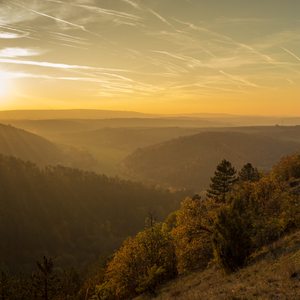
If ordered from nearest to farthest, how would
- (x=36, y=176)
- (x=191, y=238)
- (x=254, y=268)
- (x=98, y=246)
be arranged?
(x=254, y=268)
(x=191, y=238)
(x=98, y=246)
(x=36, y=176)

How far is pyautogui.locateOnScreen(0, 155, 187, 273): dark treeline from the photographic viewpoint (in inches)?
3814

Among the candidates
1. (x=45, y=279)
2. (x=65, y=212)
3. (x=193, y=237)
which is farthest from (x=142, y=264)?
(x=65, y=212)

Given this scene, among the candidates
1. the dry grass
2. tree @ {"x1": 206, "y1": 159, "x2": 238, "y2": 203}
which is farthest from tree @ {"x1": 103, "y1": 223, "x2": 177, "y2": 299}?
tree @ {"x1": 206, "y1": 159, "x2": 238, "y2": 203}

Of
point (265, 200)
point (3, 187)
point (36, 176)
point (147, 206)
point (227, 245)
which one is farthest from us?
point (147, 206)

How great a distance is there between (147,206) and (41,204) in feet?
203

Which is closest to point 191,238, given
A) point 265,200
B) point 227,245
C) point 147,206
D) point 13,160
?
point 227,245

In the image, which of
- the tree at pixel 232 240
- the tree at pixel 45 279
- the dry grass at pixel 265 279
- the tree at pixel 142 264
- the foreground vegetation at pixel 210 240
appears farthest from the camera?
the tree at pixel 45 279

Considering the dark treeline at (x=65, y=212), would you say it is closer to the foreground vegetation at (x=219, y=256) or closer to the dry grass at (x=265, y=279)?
the foreground vegetation at (x=219, y=256)

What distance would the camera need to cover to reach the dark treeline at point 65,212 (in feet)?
318

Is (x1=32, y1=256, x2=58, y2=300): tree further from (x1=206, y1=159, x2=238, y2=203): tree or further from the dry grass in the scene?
(x1=206, y1=159, x2=238, y2=203): tree

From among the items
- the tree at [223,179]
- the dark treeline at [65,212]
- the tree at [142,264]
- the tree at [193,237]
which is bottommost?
the dark treeline at [65,212]

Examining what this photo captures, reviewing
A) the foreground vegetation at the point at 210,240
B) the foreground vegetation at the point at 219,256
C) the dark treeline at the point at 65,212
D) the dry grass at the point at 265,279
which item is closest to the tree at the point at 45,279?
the foreground vegetation at the point at 219,256

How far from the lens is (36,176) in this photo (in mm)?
131625

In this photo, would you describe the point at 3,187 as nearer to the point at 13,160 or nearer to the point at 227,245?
the point at 13,160
